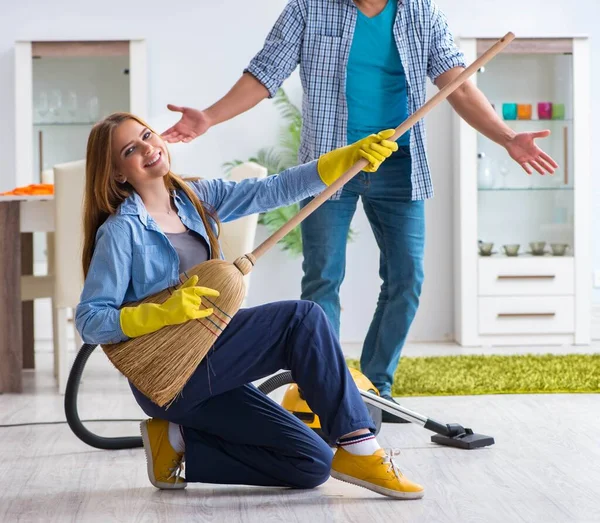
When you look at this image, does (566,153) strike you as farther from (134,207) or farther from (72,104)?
(134,207)

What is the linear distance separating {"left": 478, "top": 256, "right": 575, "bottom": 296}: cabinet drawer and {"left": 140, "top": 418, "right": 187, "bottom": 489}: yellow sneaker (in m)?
3.05

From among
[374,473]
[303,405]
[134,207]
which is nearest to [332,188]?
[134,207]

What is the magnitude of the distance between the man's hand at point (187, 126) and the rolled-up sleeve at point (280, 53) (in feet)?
1.01

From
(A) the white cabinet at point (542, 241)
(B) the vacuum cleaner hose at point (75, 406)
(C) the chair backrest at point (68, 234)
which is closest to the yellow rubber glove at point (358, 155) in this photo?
(B) the vacuum cleaner hose at point (75, 406)

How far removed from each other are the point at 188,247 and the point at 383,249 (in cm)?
94

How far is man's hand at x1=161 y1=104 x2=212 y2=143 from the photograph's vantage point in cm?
245

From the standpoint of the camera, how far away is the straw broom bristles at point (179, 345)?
1.83 metres

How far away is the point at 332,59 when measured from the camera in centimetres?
271

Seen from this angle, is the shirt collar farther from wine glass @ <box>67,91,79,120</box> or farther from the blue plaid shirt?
wine glass @ <box>67,91,79,120</box>

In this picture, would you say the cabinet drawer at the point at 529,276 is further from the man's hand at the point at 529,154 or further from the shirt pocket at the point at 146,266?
the shirt pocket at the point at 146,266

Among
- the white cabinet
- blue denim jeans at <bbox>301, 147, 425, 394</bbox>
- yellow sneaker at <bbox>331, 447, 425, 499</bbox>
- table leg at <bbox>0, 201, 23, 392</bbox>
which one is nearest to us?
yellow sneaker at <bbox>331, 447, 425, 499</bbox>

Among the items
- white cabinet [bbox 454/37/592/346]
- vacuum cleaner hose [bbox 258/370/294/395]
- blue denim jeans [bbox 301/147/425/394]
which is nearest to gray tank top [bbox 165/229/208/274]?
vacuum cleaner hose [bbox 258/370/294/395]

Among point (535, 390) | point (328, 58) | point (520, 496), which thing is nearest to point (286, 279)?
point (535, 390)

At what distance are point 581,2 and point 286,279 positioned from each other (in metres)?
2.18
